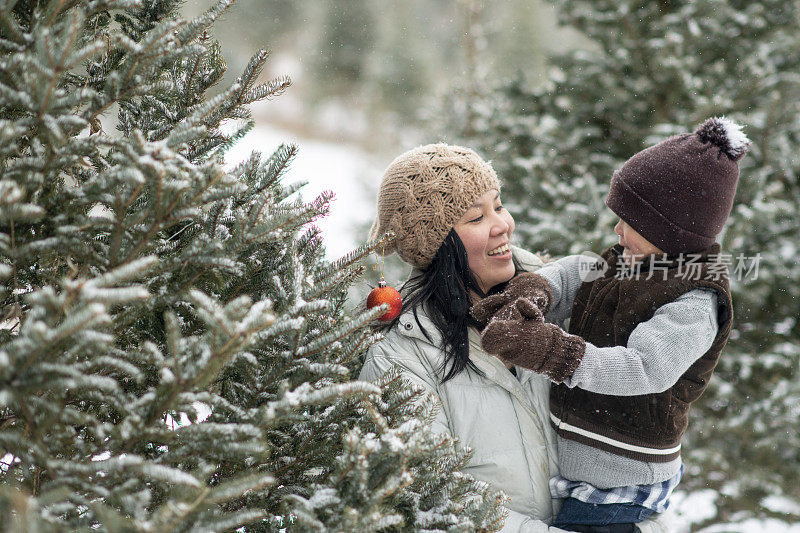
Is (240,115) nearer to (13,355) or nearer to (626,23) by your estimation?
(13,355)

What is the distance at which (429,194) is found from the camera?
234 centimetres

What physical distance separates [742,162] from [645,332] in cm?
288

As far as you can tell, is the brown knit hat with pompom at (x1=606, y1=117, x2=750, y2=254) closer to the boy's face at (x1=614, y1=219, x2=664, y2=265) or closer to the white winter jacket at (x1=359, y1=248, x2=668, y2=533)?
the boy's face at (x1=614, y1=219, x2=664, y2=265)

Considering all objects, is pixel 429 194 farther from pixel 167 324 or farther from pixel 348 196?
pixel 348 196

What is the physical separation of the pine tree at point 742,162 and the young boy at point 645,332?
154cm

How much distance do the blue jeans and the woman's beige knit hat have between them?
1.13m

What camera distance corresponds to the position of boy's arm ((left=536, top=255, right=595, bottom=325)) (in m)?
2.40

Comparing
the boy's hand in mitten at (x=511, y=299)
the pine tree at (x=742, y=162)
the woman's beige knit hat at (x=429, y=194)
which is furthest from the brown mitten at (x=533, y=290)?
the pine tree at (x=742, y=162)

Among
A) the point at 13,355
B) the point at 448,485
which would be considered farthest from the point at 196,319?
the point at 448,485

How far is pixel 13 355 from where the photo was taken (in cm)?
93

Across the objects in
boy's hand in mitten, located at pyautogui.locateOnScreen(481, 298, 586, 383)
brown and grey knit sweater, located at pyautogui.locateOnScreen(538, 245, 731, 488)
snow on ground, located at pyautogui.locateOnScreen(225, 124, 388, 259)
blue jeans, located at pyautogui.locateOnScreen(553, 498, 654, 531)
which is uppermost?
snow on ground, located at pyautogui.locateOnScreen(225, 124, 388, 259)

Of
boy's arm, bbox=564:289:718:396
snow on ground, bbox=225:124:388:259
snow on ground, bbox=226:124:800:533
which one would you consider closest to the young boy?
boy's arm, bbox=564:289:718:396

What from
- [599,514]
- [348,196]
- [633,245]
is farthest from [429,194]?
[348,196]

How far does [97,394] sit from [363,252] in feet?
2.51
